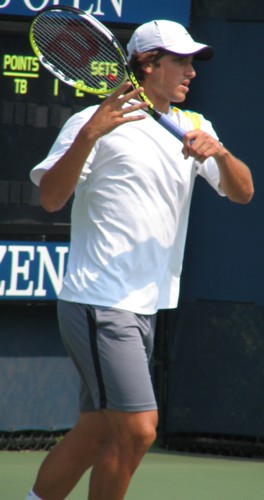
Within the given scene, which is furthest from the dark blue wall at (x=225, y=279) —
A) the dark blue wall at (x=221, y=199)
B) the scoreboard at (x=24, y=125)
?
the scoreboard at (x=24, y=125)

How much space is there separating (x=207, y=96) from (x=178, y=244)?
6.00 ft

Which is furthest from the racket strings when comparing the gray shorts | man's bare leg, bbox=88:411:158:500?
man's bare leg, bbox=88:411:158:500

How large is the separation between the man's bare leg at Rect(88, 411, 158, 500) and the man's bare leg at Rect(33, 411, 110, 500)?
147 mm

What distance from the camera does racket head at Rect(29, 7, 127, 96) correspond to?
13.1 ft

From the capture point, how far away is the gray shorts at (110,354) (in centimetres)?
380

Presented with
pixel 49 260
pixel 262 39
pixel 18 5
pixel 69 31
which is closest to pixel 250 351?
pixel 49 260

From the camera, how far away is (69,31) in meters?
4.08

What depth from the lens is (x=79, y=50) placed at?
162 inches

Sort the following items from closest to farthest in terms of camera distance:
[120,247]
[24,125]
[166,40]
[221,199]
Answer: [120,247] → [166,40] → [24,125] → [221,199]

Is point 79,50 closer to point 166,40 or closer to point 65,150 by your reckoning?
point 166,40

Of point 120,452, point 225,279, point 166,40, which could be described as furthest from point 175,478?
point 166,40

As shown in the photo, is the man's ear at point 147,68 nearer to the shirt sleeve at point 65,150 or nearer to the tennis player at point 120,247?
the tennis player at point 120,247

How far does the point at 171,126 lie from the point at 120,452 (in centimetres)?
99

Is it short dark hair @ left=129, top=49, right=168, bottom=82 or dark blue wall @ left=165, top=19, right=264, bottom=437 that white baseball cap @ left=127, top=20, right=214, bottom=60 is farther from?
dark blue wall @ left=165, top=19, right=264, bottom=437
